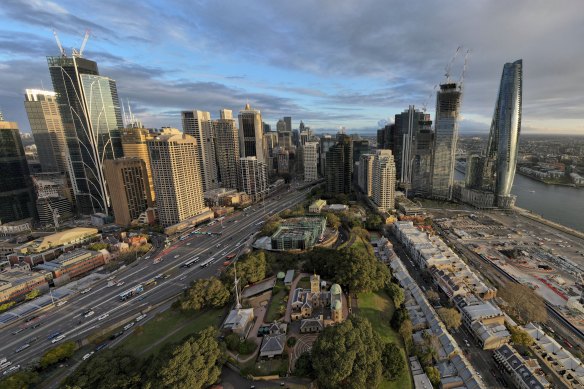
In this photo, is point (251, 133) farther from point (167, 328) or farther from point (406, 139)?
point (167, 328)

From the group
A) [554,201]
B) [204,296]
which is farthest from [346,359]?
[554,201]

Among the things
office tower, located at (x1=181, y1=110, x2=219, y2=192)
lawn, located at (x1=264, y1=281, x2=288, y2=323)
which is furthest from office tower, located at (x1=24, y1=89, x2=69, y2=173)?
lawn, located at (x1=264, y1=281, x2=288, y2=323)

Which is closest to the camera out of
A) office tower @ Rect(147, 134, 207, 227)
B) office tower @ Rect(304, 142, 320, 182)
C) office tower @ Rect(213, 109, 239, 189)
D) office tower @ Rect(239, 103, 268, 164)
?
office tower @ Rect(147, 134, 207, 227)

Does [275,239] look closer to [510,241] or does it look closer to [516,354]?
[516,354]

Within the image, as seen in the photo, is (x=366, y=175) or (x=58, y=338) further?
(x=366, y=175)

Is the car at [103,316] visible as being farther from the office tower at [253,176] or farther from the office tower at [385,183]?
the office tower at [385,183]

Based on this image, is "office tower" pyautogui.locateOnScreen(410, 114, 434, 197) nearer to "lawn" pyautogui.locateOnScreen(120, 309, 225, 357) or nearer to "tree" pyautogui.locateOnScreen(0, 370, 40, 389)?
"lawn" pyautogui.locateOnScreen(120, 309, 225, 357)

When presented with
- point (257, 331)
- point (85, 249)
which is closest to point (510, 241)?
point (257, 331)

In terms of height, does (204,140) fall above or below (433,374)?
above
